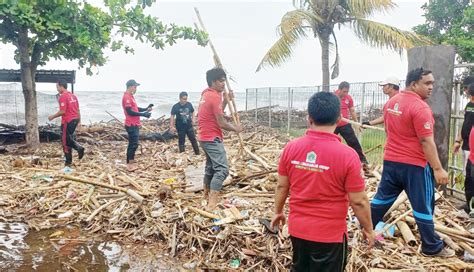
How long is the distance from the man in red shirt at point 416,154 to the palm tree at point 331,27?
11187 mm

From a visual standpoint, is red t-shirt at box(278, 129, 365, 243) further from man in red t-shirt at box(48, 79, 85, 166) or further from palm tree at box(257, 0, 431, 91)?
palm tree at box(257, 0, 431, 91)

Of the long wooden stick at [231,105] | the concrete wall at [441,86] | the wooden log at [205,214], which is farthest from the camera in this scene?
the long wooden stick at [231,105]

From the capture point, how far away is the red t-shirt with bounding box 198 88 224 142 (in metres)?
5.75

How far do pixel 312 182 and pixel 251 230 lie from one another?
7.67ft

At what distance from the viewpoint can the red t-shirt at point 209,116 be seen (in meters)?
5.75

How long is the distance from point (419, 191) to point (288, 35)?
500 inches

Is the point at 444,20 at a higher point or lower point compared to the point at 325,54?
higher

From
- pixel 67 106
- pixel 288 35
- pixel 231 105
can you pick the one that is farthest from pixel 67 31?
pixel 288 35

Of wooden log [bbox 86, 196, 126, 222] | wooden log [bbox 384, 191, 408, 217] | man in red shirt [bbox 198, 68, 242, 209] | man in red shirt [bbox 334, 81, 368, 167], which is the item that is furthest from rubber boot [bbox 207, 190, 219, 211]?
man in red shirt [bbox 334, 81, 368, 167]

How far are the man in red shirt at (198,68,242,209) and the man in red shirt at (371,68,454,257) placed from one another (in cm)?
235

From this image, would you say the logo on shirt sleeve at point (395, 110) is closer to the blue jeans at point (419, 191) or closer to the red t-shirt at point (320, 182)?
the blue jeans at point (419, 191)

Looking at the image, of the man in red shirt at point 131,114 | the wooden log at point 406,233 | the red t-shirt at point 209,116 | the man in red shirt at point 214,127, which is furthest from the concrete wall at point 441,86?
the man in red shirt at point 131,114

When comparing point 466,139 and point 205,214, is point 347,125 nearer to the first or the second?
point 466,139

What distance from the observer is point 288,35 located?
15992 mm
